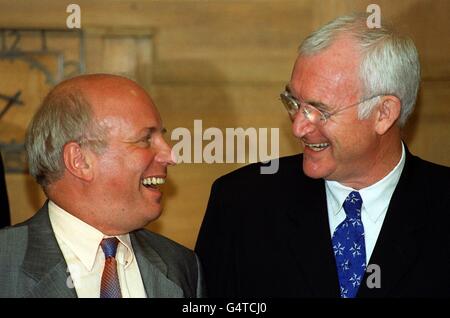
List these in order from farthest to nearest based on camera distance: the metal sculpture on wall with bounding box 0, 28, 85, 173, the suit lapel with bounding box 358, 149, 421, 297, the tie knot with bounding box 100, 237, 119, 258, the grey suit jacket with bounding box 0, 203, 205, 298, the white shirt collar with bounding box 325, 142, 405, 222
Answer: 1. the metal sculpture on wall with bounding box 0, 28, 85, 173
2. the white shirt collar with bounding box 325, 142, 405, 222
3. the suit lapel with bounding box 358, 149, 421, 297
4. the tie knot with bounding box 100, 237, 119, 258
5. the grey suit jacket with bounding box 0, 203, 205, 298

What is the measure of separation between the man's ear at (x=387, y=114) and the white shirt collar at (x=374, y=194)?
0.12m

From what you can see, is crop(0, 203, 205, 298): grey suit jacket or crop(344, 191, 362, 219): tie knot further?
crop(344, 191, 362, 219): tie knot

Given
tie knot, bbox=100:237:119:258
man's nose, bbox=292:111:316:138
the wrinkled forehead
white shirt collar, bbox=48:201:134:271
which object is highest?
the wrinkled forehead

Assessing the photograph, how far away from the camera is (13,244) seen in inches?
91.8

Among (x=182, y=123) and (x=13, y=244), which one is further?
(x=182, y=123)

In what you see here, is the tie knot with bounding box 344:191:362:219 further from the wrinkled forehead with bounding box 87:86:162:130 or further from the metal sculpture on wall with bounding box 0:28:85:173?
the metal sculpture on wall with bounding box 0:28:85:173

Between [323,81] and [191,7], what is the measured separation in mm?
1193

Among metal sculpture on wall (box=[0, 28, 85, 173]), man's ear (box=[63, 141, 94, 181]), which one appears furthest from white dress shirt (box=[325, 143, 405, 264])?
metal sculpture on wall (box=[0, 28, 85, 173])

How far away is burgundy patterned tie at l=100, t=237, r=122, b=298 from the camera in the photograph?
2.33 m

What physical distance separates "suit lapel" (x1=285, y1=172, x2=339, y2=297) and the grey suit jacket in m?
0.28

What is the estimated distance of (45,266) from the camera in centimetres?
230
